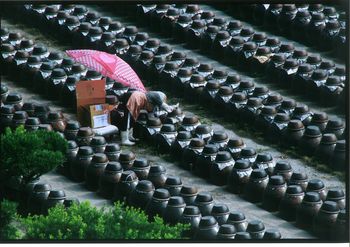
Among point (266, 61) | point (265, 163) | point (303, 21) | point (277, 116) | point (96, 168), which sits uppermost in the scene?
point (303, 21)

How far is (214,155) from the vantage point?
30734 millimetres

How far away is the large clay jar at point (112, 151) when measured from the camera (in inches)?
1209

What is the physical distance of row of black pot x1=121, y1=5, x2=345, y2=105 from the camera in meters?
33.0

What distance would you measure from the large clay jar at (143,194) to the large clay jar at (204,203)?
795mm

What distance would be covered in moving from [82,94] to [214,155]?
2.59 meters

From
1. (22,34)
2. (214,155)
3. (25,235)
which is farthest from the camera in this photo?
(22,34)

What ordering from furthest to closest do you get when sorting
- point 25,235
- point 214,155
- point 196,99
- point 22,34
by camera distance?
point 22,34
point 196,99
point 214,155
point 25,235

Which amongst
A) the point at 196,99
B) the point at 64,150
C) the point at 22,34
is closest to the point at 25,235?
the point at 64,150

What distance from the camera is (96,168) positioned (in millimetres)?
30453

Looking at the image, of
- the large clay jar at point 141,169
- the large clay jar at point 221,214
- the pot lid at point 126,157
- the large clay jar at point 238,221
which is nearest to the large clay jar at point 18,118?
the pot lid at point 126,157

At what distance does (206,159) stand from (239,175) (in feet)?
2.60

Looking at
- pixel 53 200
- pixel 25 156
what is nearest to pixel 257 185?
pixel 53 200

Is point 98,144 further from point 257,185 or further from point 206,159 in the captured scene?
point 257,185

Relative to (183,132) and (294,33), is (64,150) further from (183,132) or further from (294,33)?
(294,33)
